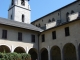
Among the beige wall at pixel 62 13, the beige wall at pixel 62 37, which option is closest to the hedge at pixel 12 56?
the beige wall at pixel 62 37

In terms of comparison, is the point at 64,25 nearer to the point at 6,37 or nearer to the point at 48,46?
the point at 48,46

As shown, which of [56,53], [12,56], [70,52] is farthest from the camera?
[56,53]

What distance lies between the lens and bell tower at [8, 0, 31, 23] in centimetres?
4168

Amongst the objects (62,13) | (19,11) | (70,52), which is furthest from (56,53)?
(19,11)

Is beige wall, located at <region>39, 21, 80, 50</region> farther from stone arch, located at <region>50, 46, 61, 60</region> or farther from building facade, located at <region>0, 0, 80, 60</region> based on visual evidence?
stone arch, located at <region>50, 46, 61, 60</region>

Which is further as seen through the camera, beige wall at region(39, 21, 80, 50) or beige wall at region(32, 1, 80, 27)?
beige wall at region(32, 1, 80, 27)

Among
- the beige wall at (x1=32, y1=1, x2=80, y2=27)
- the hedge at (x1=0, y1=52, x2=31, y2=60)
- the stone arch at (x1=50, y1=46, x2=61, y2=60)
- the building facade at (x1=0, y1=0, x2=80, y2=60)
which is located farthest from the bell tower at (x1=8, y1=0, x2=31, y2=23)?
the hedge at (x1=0, y1=52, x2=31, y2=60)

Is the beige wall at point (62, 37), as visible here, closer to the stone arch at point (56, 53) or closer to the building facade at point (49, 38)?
the building facade at point (49, 38)

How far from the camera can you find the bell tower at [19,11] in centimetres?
4168

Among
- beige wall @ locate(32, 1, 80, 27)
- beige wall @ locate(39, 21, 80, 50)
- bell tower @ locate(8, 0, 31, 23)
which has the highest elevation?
bell tower @ locate(8, 0, 31, 23)

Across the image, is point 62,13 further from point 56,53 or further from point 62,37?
point 62,37

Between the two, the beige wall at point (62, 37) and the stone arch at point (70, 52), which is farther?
the stone arch at point (70, 52)

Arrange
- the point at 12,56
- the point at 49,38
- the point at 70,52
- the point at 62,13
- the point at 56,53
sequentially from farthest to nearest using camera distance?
the point at 62,13 < the point at 56,53 < the point at 49,38 < the point at 70,52 < the point at 12,56

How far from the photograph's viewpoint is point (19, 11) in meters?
42.8
